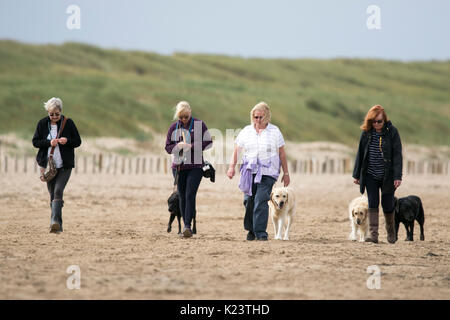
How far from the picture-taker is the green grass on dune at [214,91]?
54.4 metres

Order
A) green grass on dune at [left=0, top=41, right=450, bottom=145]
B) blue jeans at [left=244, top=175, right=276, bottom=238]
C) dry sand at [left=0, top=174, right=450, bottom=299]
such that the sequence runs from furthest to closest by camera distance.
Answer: green grass on dune at [left=0, top=41, right=450, bottom=145] → blue jeans at [left=244, top=175, right=276, bottom=238] → dry sand at [left=0, top=174, right=450, bottom=299]

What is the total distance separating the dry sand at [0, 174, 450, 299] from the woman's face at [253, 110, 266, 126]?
1732mm

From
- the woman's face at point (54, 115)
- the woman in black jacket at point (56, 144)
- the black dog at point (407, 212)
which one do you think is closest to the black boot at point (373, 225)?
the black dog at point (407, 212)

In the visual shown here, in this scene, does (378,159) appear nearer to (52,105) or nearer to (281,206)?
(281,206)

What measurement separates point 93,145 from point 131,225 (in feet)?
88.8

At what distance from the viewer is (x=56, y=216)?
1227cm

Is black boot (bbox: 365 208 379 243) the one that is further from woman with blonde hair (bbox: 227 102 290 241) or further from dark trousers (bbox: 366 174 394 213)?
woman with blonde hair (bbox: 227 102 290 241)

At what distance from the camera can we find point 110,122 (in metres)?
52.0

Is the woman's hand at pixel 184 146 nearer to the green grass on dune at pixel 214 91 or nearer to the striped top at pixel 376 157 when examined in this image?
the striped top at pixel 376 157

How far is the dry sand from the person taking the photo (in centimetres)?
776

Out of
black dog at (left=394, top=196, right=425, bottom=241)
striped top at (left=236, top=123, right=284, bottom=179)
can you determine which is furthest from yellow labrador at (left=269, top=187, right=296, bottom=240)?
black dog at (left=394, top=196, right=425, bottom=241)

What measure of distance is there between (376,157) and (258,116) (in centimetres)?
180

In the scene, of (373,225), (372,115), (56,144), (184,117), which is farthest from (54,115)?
(373,225)

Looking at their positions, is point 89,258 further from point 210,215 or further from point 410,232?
point 210,215
